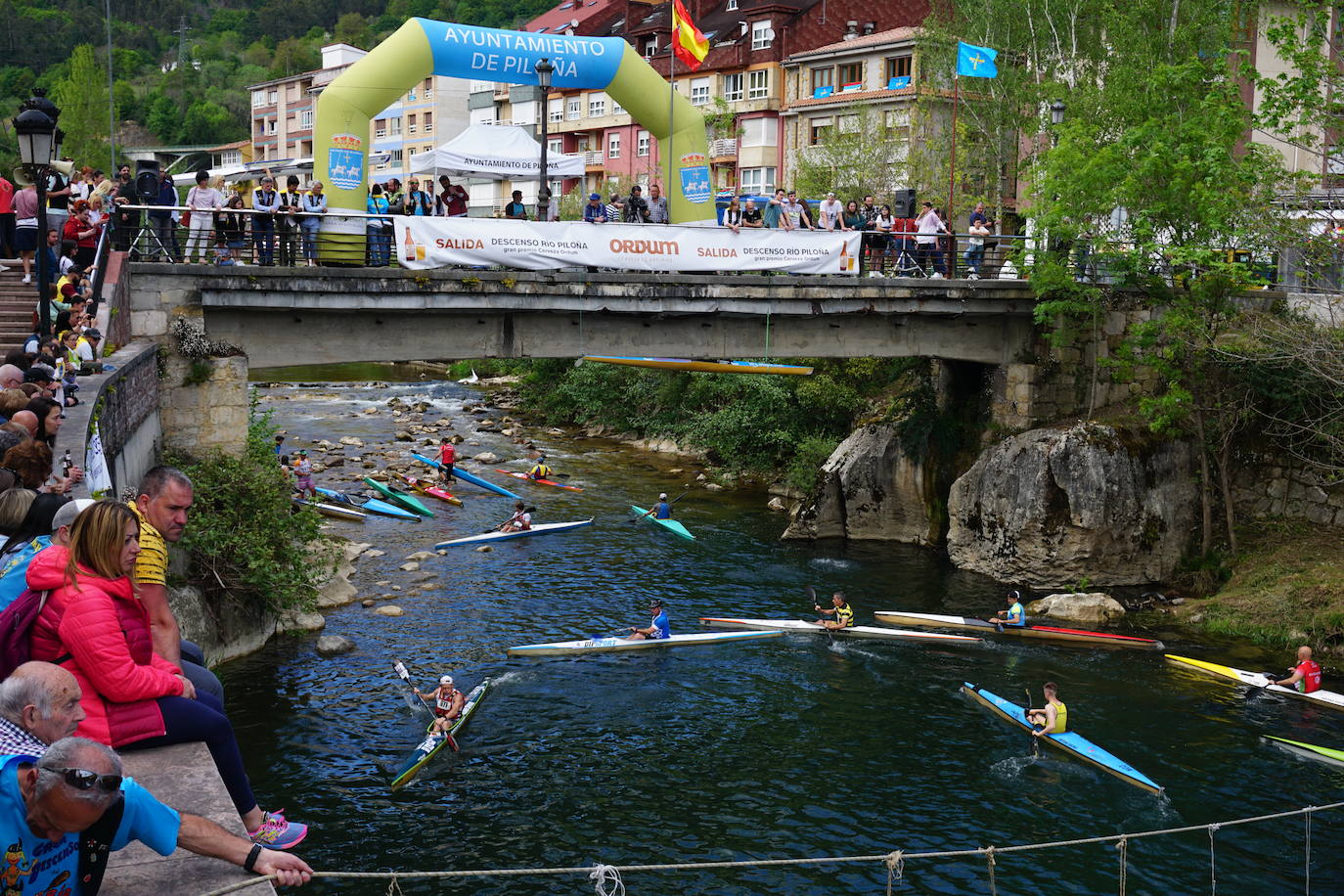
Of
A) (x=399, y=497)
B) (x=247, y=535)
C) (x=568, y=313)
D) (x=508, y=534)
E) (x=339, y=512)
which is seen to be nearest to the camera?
(x=247, y=535)

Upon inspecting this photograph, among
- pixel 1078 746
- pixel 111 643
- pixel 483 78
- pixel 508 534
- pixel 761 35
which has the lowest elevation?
pixel 1078 746

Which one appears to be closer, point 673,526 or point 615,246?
point 615,246

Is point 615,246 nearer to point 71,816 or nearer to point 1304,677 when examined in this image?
point 1304,677

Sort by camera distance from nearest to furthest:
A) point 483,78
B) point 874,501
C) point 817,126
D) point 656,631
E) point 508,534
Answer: point 656,631 < point 483,78 < point 508,534 < point 874,501 < point 817,126

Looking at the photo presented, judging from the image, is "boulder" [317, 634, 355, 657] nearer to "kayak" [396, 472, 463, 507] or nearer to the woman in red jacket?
"kayak" [396, 472, 463, 507]

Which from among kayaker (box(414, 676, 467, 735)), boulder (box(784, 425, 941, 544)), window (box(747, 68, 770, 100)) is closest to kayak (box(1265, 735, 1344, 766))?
kayaker (box(414, 676, 467, 735))

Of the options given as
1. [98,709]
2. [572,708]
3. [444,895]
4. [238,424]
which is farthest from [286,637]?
[98,709]

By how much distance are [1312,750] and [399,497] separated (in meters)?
22.9

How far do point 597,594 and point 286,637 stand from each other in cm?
655

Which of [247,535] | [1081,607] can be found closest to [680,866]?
[247,535]

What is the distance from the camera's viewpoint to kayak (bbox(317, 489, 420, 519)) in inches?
1227

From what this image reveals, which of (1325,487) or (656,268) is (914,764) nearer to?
(656,268)

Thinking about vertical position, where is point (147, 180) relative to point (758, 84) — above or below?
below

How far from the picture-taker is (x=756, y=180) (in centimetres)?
6334
